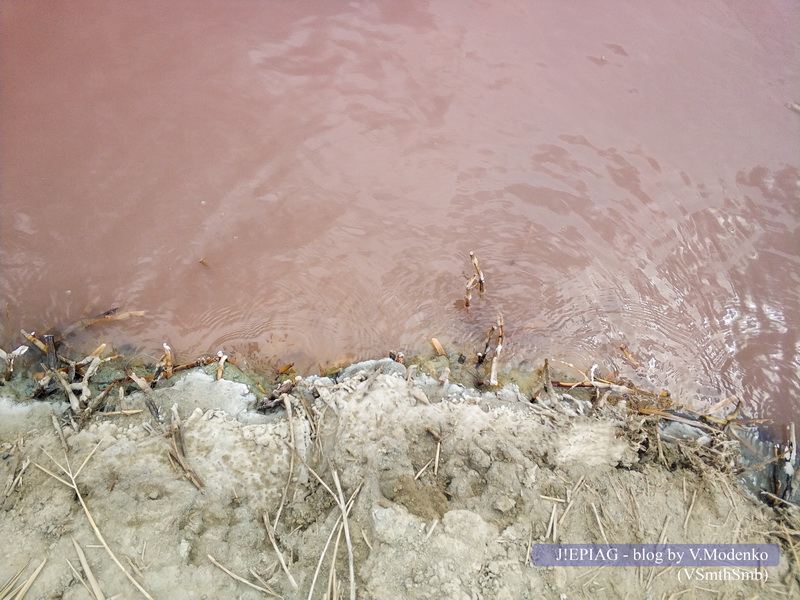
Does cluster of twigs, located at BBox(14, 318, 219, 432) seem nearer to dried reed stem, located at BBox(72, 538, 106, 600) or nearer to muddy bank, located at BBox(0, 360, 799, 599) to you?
muddy bank, located at BBox(0, 360, 799, 599)

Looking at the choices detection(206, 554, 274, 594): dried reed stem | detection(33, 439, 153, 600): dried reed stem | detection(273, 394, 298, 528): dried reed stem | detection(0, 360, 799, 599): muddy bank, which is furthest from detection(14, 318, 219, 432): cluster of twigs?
detection(206, 554, 274, 594): dried reed stem

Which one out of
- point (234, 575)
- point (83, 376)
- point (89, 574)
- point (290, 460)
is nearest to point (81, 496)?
point (89, 574)

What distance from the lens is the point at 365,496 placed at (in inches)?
87.8

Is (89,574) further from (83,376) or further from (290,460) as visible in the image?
(83,376)

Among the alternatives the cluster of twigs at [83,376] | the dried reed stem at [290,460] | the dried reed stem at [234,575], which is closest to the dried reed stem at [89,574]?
the dried reed stem at [234,575]

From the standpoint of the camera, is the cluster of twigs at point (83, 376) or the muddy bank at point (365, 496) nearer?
the muddy bank at point (365, 496)

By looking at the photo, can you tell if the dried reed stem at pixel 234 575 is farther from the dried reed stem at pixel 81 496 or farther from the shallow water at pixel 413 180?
the shallow water at pixel 413 180

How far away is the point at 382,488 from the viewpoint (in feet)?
7.39

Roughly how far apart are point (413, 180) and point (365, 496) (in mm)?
2075

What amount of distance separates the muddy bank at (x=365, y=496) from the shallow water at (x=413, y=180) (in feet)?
1.65

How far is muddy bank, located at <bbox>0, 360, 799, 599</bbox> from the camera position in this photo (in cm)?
207

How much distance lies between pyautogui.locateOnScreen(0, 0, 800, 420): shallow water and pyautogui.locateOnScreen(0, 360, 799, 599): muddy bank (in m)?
0.50

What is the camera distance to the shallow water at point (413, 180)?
303 centimetres

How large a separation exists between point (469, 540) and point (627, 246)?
7.07 ft
